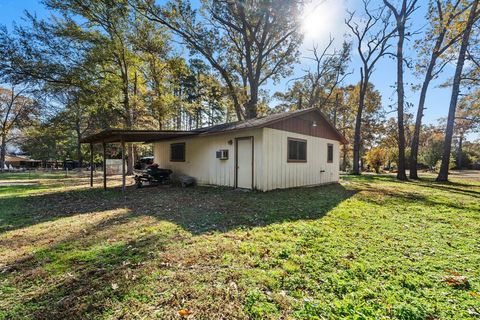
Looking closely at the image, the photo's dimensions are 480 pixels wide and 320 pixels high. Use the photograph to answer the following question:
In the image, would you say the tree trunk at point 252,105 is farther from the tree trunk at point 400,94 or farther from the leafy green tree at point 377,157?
the leafy green tree at point 377,157

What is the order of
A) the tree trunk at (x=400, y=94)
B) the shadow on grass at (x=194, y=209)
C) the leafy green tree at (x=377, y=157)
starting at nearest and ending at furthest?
the shadow on grass at (x=194, y=209)
the tree trunk at (x=400, y=94)
the leafy green tree at (x=377, y=157)

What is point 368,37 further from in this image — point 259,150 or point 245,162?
point 245,162

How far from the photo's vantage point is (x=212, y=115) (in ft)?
100

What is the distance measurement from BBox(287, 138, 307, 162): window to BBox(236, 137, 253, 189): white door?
184 cm

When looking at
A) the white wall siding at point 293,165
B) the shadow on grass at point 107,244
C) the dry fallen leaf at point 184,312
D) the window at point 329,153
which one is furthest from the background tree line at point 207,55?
the dry fallen leaf at point 184,312

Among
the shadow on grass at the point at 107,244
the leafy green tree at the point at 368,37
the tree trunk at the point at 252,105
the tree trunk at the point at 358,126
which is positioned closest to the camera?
the shadow on grass at the point at 107,244

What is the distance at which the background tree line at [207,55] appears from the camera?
1339 centimetres

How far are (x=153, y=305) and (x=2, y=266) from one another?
2.48 metres

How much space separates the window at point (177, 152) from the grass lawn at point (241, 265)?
6.84 meters

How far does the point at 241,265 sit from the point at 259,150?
20.0 feet

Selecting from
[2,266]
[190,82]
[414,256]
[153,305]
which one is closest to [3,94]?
[190,82]

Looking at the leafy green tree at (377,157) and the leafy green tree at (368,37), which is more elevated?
the leafy green tree at (368,37)

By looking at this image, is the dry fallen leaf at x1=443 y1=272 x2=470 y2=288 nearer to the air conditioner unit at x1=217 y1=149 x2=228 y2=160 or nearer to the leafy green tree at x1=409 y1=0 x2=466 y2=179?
the air conditioner unit at x1=217 y1=149 x2=228 y2=160

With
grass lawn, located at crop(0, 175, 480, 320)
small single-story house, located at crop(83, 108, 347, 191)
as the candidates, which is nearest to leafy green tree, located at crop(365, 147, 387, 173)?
small single-story house, located at crop(83, 108, 347, 191)
